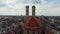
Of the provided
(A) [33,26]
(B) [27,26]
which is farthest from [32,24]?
(B) [27,26]

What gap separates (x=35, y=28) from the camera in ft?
15.6

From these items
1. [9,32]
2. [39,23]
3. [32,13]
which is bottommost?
[9,32]

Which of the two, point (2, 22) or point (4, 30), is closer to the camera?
point (4, 30)

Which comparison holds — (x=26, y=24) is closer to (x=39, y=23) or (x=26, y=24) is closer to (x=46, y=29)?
(x=39, y=23)

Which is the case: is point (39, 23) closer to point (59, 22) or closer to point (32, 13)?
point (32, 13)

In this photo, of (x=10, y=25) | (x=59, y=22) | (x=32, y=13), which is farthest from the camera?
(x=59, y=22)

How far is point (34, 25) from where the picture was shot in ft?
15.4

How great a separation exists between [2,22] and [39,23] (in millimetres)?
1712

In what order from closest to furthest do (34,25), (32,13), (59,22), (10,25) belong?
(34,25) → (32,13) → (10,25) → (59,22)

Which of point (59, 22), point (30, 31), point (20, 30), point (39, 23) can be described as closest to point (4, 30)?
point (20, 30)

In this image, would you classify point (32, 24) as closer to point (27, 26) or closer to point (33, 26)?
point (33, 26)

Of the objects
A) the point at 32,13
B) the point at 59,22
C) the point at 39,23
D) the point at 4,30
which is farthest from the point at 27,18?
the point at 59,22

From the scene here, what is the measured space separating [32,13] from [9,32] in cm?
117

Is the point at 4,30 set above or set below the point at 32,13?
below
